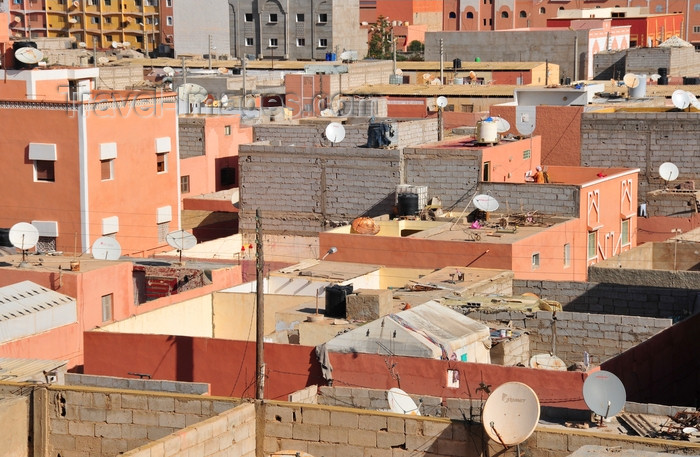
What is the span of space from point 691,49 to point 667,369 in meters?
54.4

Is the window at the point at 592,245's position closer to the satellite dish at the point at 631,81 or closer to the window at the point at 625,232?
the window at the point at 625,232

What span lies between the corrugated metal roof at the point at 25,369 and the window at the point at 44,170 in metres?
16.7

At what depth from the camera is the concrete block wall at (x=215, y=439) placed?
62.8 feet

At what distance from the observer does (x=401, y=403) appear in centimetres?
2178

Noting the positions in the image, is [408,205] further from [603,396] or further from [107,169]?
[603,396]

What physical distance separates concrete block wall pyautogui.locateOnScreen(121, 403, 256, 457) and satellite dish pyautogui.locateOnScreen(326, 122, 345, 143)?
24.0m

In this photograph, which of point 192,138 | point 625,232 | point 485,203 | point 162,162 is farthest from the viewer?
point 192,138

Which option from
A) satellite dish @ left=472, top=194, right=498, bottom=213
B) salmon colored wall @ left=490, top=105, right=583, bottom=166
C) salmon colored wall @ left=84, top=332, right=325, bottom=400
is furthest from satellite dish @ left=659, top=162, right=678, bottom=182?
salmon colored wall @ left=84, top=332, right=325, bottom=400

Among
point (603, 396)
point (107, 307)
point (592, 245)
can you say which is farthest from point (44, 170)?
point (603, 396)

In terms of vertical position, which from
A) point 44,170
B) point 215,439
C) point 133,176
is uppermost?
point 44,170

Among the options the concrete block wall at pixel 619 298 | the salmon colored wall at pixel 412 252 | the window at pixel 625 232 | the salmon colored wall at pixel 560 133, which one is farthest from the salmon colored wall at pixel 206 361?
the salmon colored wall at pixel 560 133

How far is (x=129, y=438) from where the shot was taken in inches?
843

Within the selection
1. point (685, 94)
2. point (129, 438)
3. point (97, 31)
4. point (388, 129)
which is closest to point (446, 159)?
point (388, 129)

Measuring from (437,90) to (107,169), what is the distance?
25.1 metres
